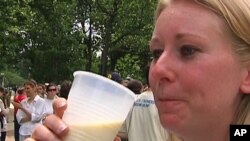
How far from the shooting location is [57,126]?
167 centimetres

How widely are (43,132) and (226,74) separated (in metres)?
0.66

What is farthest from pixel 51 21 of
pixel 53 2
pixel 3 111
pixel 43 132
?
pixel 43 132

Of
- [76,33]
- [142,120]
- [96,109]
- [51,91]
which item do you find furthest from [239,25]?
[76,33]

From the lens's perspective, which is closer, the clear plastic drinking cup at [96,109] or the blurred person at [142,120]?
the clear plastic drinking cup at [96,109]

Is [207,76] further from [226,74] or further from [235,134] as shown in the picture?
[235,134]

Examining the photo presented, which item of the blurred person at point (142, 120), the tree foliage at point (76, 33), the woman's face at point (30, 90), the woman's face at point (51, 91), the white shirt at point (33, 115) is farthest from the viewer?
the tree foliage at point (76, 33)

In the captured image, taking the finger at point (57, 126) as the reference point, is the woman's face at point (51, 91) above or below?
below

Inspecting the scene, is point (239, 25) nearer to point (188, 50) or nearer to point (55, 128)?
point (188, 50)

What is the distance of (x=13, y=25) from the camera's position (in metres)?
19.5

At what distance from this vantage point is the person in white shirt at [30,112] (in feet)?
33.3

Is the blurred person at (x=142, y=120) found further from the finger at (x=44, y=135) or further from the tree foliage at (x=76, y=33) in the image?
the tree foliage at (x=76, y=33)

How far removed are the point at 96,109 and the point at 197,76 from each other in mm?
381

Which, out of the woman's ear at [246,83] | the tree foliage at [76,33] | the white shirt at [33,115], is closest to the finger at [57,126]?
the woman's ear at [246,83]

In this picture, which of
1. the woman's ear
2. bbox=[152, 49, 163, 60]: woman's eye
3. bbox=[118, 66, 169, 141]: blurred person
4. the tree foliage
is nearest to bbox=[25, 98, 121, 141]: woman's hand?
bbox=[152, 49, 163, 60]: woman's eye
